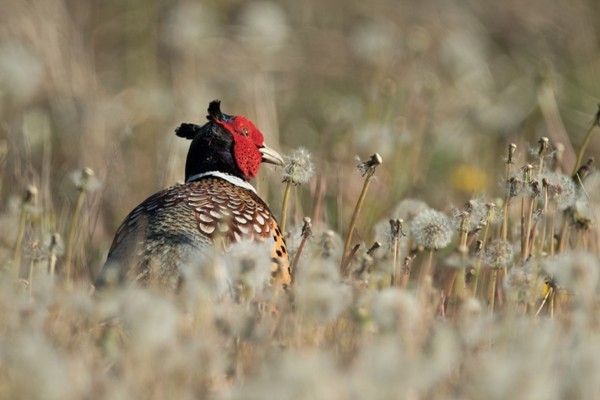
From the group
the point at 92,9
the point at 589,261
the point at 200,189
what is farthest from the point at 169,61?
the point at 589,261

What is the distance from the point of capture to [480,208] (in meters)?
4.23

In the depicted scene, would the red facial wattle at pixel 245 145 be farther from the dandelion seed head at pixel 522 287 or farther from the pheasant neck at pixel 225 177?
the dandelion seed head at pixel 522 287

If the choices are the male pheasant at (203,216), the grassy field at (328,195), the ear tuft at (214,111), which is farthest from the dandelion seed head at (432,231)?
the ear tuft at (214,111)

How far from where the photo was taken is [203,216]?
4.29 metres

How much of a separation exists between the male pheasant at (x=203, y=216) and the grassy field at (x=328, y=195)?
0.55 ft

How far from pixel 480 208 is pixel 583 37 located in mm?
6307

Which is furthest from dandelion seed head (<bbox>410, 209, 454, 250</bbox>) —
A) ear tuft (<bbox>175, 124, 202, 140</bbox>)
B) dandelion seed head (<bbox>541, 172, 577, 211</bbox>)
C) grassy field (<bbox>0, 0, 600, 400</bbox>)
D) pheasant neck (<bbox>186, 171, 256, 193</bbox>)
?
ear tuft (<bbox>175, 124, 202, 140</bbox>)

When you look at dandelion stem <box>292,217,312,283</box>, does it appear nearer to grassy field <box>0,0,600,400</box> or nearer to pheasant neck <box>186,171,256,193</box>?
grassy field <box>0,0,600,400</box>

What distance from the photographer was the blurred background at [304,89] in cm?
696

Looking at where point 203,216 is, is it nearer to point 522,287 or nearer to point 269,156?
point 269,156

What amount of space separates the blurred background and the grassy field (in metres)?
0.03

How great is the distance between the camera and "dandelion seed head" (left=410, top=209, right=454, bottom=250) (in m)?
4.15

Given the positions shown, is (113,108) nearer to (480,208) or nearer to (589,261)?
(480,208)

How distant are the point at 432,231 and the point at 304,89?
653 cm
